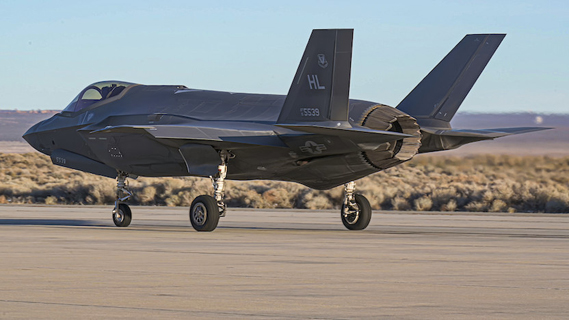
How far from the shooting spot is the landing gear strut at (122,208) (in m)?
23.9

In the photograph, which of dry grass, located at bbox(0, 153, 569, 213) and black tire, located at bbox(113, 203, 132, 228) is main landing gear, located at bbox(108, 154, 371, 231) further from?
dry grass, located at bbox(0, 153, 569, 213)

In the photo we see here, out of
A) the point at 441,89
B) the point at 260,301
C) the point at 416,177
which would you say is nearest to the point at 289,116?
the point at 441,89

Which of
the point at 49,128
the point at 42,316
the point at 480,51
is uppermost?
the point at 480,51

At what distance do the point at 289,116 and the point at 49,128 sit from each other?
27.0 ft

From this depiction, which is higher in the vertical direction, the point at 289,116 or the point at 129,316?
the point at 289,116

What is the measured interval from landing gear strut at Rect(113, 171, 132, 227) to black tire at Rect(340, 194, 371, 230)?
5.57 meters

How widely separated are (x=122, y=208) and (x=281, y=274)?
1297cm

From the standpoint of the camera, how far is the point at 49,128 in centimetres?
2511

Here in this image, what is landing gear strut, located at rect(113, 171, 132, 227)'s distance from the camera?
23.9 m

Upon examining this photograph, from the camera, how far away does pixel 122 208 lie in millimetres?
23953

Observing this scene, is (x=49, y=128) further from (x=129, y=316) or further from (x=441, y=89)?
(x=129, y=316)

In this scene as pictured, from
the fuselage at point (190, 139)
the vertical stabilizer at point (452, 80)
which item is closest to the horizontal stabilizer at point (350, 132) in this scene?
the fuselage at point (190, 139)

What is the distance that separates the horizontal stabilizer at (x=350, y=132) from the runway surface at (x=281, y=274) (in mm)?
2105

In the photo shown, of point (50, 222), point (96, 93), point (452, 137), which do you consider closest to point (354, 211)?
point (452, 137)
